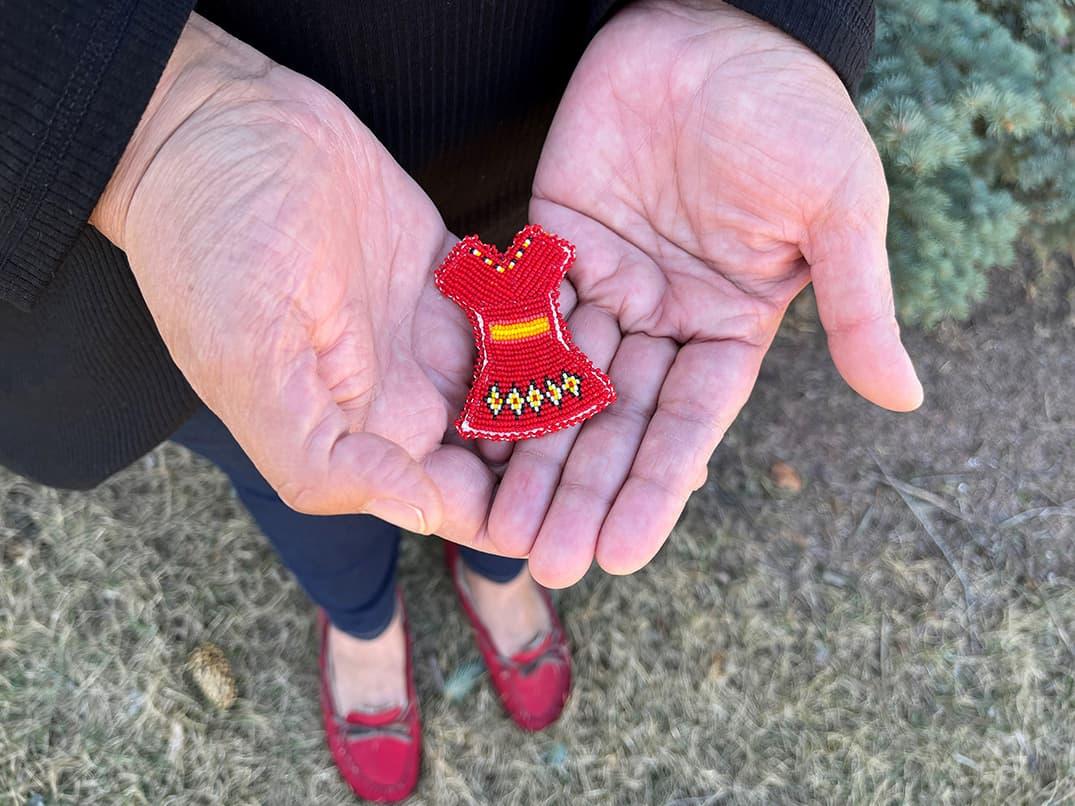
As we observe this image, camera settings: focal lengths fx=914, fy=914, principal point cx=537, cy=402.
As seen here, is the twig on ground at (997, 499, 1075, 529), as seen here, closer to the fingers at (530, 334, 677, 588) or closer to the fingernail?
the fingers at (530, 334, 677, 588)

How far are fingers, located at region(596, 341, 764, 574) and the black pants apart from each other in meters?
0.74

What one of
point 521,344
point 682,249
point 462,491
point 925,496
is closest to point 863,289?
point 682,249

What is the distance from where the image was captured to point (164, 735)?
250cm

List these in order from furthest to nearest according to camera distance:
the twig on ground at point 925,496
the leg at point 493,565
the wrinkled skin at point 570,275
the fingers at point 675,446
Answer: the twig on ground at point 925,496 < the leg at point 493,565 < the fingers at point 675,446 < the wrinkled skin at point 570,275

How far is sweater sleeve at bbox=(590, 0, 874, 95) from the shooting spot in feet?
5.55

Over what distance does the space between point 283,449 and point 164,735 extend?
5.28 ft

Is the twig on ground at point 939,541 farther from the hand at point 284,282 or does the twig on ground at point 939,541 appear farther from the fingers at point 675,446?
the hand at point 284,282

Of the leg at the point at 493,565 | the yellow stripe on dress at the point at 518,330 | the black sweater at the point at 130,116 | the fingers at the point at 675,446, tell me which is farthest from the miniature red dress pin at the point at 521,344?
the leg at the point at 493,565

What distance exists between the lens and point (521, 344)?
1.83m

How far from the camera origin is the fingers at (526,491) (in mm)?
1604

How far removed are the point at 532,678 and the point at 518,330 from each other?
3.92 feet

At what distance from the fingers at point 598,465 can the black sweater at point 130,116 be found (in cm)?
56

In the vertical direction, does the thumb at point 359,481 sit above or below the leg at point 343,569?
above

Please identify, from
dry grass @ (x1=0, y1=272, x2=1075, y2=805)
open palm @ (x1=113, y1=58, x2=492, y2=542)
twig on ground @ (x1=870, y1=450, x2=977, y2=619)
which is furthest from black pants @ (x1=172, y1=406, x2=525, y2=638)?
twig on ground @ (x1=870, y1=450, x2=977, y2=619)
